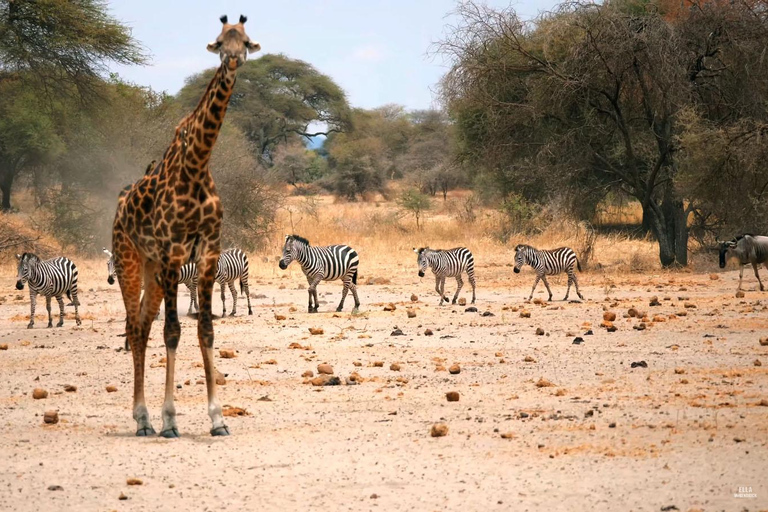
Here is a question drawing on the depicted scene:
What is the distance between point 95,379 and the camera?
10.3 m

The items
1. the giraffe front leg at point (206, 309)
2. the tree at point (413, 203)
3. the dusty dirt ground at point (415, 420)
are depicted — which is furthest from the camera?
the tree at point (413, 203)

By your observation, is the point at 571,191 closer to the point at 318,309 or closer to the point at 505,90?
the point at 505,90

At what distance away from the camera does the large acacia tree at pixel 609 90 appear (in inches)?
866

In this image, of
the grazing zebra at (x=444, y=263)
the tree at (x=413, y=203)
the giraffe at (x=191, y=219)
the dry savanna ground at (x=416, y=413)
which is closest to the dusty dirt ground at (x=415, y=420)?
the dry savanna ground at (x=416, y=413)

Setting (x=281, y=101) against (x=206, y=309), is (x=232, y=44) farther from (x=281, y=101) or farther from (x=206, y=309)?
(x=281, y=101)

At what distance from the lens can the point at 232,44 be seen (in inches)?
291

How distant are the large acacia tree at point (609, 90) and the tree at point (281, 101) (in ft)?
102

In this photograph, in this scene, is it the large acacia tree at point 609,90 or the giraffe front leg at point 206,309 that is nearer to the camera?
the giraffe front leg at point 206,309

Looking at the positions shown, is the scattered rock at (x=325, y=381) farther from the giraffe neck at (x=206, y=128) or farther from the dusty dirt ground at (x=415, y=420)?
the giraffe neck at (x=206, y=128)

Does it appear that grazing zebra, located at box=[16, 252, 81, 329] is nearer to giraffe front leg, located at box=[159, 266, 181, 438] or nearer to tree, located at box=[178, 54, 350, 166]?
giraffe front leg, located at box=[159, 266, 181, 438]

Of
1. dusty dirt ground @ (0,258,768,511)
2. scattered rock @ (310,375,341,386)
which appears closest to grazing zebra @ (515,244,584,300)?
dusty dirt ground @ (0,258,768,511)

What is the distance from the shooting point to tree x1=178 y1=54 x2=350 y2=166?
55281 millimetres

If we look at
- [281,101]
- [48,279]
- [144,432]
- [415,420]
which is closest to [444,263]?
[48,279]

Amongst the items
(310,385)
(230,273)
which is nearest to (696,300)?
(230,273)
